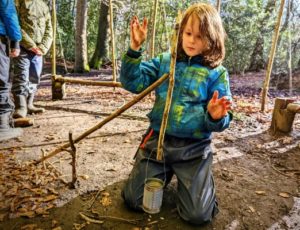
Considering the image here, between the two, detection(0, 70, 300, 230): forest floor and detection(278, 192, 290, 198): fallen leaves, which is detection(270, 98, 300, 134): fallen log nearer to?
detection(0, 70, 300, 230): forest floor

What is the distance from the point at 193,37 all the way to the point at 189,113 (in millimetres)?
666

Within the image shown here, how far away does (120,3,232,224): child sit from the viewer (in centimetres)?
243

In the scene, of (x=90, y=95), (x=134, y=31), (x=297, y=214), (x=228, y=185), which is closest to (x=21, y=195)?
(x=134, y=31)

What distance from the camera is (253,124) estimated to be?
5.67m

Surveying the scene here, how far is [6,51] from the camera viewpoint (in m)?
4.06

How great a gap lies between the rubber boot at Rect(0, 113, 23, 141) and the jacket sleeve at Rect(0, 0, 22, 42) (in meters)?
1.15

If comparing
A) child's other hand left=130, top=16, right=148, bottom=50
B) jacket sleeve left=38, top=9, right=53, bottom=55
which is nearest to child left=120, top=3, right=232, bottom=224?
child's other hand left=130, top=16, right=148, bottom=50

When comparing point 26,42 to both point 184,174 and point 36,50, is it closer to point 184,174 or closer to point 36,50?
point 36,50

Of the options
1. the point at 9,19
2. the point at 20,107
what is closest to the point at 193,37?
the point at 9,19

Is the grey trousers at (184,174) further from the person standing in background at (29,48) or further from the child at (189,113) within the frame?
the person standing in background at (29,48)

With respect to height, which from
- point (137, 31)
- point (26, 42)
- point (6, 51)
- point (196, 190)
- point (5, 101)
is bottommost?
point (196, 190)

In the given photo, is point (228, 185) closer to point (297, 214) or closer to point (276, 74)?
point (297, 214)

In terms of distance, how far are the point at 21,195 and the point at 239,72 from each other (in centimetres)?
Result: 1316

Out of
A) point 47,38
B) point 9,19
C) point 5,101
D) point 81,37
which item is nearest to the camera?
point 9,19
